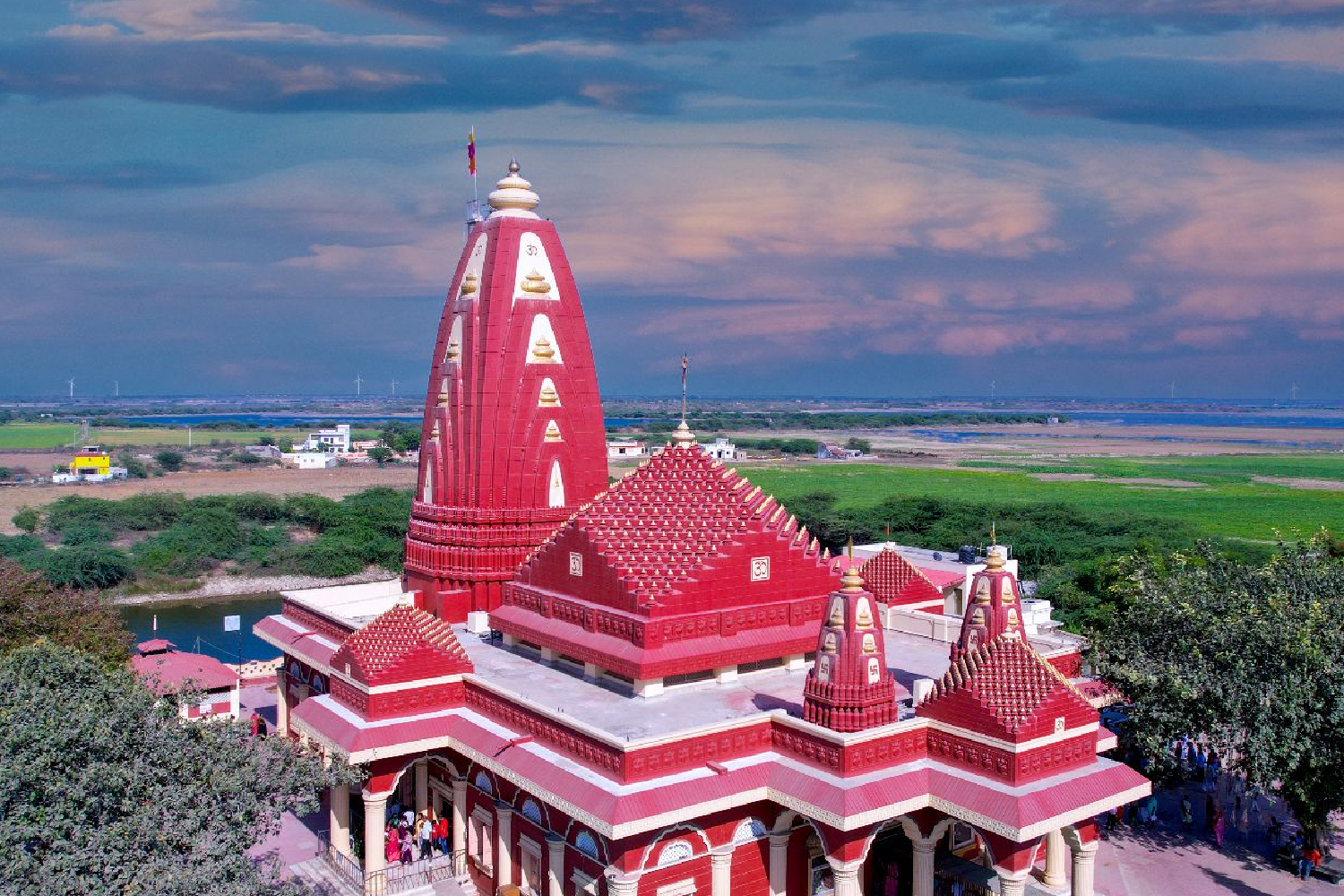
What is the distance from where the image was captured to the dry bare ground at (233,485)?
8762 cm

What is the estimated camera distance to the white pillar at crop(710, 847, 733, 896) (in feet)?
49.7

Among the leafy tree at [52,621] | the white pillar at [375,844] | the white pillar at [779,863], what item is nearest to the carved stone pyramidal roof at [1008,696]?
the white pillar at [779,863]

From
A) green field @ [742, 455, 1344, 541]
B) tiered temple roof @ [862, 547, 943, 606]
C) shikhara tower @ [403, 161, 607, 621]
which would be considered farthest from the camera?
green field @ [742, 455, 1344, 541]

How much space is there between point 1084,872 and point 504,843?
8891 mm

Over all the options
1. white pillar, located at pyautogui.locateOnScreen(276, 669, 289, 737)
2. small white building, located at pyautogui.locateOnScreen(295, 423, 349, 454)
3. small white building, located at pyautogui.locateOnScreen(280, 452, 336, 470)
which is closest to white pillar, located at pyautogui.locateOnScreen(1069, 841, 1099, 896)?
white pillar, located at pyautogui.locateOnScreen(276, 669, 289, 737)

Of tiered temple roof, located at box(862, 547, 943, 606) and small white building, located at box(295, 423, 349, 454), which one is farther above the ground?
tiered temple roof, located at box(862, 547, 943, 606)

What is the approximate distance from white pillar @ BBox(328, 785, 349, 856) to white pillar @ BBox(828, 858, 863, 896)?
329 inches

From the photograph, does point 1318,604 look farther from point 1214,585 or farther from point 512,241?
point 512,241

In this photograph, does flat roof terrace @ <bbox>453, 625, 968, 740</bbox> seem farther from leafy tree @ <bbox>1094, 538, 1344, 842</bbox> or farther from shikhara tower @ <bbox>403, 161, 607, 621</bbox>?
leafy tree @ <bbox>1094, 538, 1344, 842</bbox>

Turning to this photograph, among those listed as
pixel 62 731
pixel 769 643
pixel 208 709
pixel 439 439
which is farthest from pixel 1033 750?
pixel 208 709

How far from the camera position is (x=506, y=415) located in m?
22.6

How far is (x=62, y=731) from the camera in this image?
12.5m

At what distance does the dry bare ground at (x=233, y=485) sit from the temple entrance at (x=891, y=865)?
74.2m

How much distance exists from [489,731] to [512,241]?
10.8 meters
